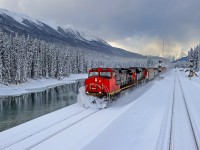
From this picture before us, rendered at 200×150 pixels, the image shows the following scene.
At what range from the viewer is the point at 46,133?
51.8 feet

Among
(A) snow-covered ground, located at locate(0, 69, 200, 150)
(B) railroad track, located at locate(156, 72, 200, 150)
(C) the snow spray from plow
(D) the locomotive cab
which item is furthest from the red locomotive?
(B) railroad track, located at locate(156, 72, 200, 150)

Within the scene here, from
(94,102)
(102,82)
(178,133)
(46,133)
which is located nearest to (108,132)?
(46,133)

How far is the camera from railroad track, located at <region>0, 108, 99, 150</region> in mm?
13680

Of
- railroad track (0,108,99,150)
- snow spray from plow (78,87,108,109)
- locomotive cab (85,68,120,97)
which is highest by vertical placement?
locomotive cab (85,68,120,97)

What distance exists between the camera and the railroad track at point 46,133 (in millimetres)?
13680

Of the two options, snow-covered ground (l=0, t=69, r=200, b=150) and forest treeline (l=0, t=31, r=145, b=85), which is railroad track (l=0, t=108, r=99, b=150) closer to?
snow-covered ground (l=0, t=69, r=200, b=150)

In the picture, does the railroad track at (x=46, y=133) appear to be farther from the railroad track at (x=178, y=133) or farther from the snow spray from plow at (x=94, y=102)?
the railroad track at (x=178, y=133)

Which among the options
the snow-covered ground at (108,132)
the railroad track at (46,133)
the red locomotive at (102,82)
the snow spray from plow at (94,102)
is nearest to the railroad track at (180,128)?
the snow-covered ground at (108,132)

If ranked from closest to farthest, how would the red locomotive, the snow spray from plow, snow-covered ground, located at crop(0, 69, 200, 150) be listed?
snow-covered ground, located at crop(0, 69, 200, 150) → the snow spray from plow → the red locomotive

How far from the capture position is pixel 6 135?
51.3 ft

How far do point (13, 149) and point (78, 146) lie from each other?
311 cm

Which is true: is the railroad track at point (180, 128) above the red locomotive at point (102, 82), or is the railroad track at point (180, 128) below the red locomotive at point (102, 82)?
below

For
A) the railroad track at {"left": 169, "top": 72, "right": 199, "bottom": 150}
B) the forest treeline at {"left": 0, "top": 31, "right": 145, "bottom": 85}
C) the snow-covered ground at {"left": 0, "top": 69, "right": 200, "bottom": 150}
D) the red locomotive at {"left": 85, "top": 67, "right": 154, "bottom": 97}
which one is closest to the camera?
the snow-covered ground at {"left": 0, "top": 69, "right": 200, "bottom": 150}

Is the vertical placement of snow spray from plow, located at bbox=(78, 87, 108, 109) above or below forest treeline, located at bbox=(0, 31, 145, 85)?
below
